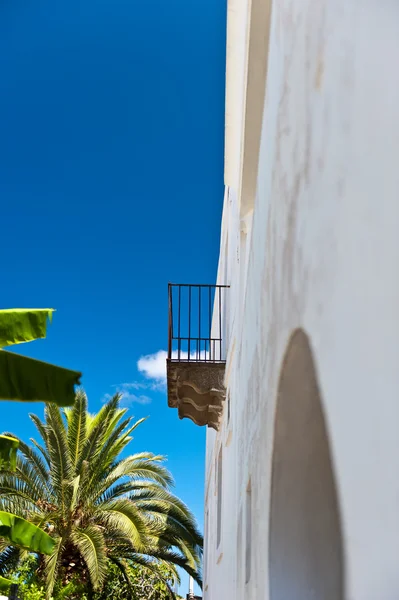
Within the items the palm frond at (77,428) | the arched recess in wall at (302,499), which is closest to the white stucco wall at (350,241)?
the arched recess in wall at (302,499)

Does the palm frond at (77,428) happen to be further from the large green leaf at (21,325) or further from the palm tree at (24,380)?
the large green leaf at (21,325)

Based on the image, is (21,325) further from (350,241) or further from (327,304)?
(350,241)

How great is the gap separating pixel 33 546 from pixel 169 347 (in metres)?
4.04

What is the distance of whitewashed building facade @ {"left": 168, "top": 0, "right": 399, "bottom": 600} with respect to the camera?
153 centimetres

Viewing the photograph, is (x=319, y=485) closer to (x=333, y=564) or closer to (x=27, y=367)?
(x=333, y=564)

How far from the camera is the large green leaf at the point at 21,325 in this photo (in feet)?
21.3

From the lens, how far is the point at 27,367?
5.67 meters

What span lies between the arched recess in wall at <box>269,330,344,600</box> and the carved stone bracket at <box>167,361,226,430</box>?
6.73 meters

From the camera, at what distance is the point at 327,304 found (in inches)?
87.5

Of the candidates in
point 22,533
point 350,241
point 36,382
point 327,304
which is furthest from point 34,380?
point 350,241

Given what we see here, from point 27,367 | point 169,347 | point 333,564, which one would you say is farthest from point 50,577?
point 333,564

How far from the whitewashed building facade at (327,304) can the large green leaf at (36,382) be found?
1619 mm

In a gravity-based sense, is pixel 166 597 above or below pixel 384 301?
above

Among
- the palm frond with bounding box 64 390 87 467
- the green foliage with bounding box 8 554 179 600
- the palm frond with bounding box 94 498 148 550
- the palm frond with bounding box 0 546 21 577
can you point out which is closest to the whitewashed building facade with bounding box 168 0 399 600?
the palm frond with bounding box 94 498 148 550
